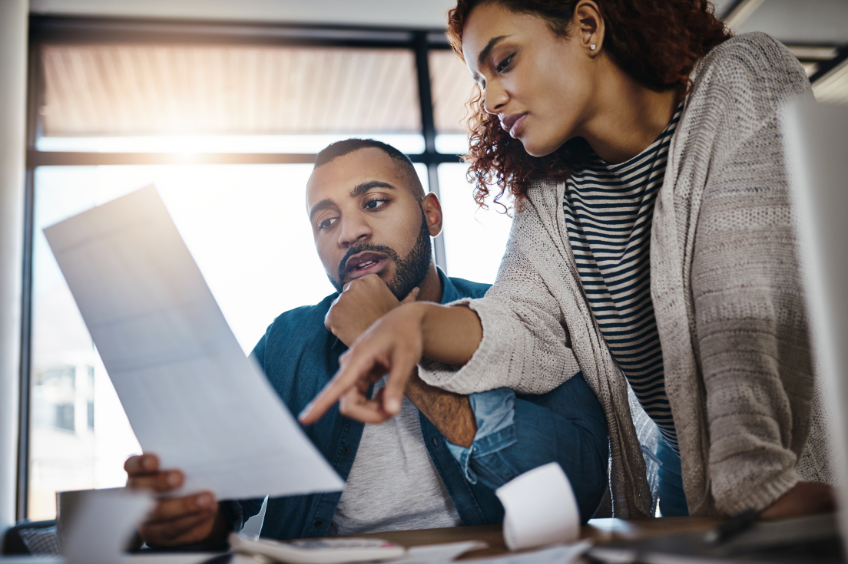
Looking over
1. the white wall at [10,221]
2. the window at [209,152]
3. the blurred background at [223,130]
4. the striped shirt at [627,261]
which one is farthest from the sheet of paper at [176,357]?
the white wall at [10,221]

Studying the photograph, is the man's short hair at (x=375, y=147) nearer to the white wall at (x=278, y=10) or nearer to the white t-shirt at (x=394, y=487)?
the white t-shirt at (x=394, y=487)

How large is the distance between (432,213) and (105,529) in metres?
1.01

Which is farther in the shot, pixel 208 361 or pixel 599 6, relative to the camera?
pixel 599 6

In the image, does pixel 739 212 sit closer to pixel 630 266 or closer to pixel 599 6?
pixel 630 266

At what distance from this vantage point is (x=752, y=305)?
0.60 metres

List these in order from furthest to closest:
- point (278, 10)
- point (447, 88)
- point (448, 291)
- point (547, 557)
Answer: point (447, 88)
point (278, 10)
point (448, 291)
point (547, 557)

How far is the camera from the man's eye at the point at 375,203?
1.18 m

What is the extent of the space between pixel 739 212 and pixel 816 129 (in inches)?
15.5

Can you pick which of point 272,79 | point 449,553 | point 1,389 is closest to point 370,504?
point 449,553

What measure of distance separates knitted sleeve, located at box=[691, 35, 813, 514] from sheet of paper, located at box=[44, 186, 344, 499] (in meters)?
0.42

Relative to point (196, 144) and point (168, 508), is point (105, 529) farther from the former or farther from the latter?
point (196, 144)

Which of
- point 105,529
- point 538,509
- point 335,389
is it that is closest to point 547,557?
point 538,509

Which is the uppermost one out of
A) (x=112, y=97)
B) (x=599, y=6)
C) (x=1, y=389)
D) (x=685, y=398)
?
(x=112, y=97)

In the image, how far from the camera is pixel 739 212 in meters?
0.65
